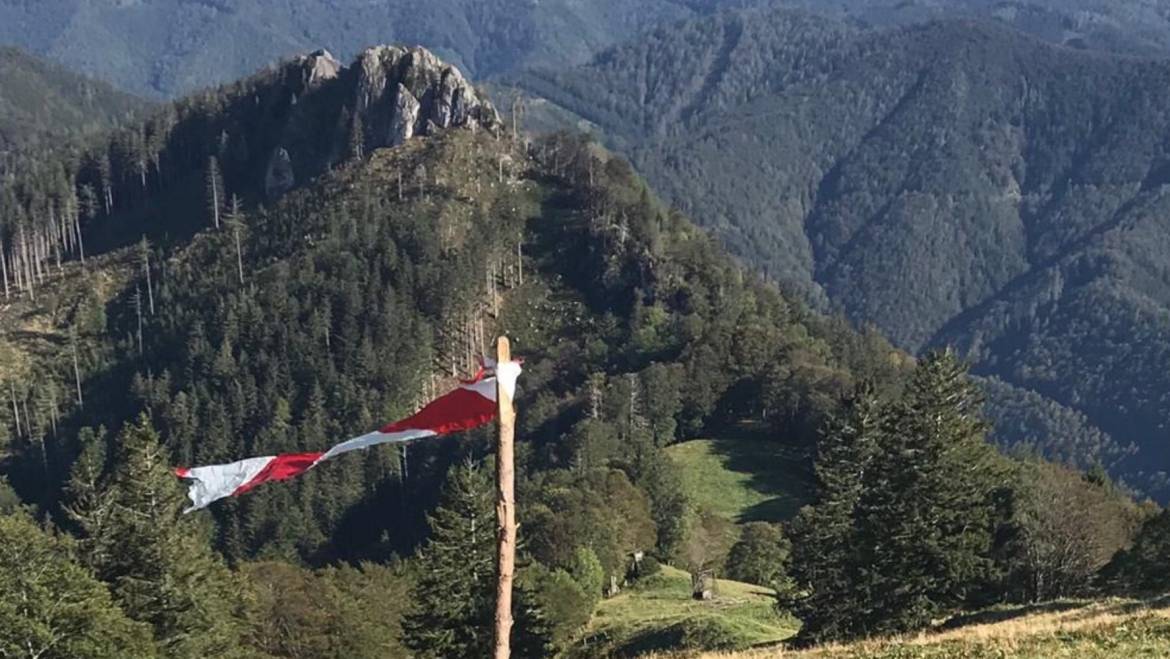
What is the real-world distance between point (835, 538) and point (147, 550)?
32231 millimetres

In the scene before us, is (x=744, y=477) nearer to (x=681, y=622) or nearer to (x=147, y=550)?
(x=681, y=622)

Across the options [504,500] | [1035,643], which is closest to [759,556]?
[1035,643]

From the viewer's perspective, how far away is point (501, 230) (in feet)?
653

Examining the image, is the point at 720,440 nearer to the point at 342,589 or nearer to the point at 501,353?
the point at 342,589

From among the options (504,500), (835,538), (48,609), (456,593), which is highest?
(504,500)

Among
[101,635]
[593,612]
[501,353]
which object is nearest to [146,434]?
[101,635]

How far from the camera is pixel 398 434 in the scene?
20.2m

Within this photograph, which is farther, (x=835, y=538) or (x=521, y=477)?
(x=521, y=477)

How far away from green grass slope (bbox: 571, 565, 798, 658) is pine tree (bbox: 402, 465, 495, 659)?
1360 centimetres

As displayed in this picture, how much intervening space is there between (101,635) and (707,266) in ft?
549

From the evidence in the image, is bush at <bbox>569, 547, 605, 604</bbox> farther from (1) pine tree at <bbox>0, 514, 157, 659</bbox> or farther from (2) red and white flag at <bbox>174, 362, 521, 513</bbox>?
(2) red and white flag at <bbox>174, 362, 521, 513</bbox>

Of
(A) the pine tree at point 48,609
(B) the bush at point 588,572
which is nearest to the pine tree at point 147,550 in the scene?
(A) the pine tree at point 48,609

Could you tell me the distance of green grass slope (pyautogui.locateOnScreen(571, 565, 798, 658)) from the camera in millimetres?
60750

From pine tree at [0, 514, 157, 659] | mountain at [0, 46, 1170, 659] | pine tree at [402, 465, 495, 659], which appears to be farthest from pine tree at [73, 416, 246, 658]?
pine tree at [402, 465, 495, 659]
